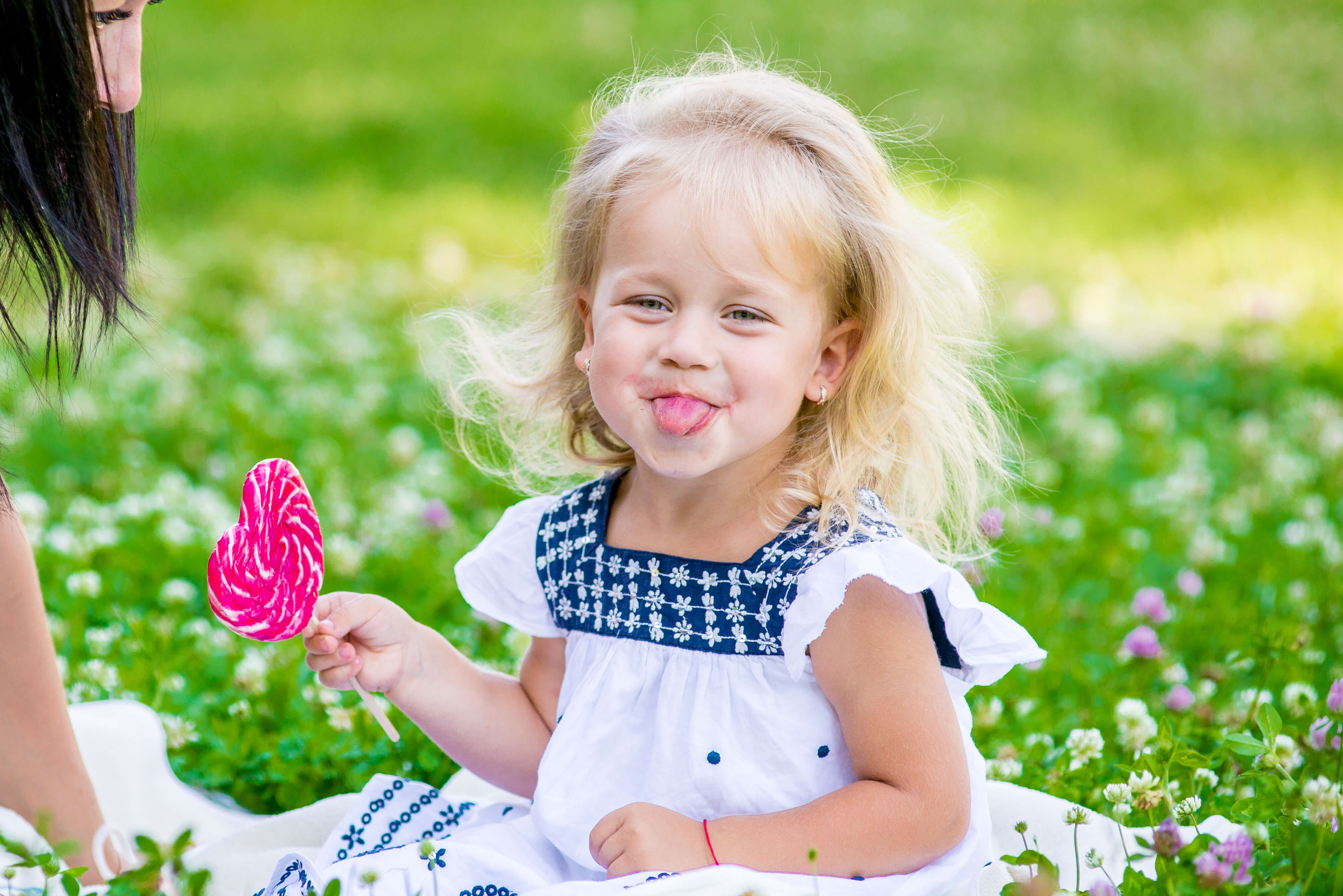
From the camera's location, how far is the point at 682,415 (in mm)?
1986

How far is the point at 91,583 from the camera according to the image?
344 cm

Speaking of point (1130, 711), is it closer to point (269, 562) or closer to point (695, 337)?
point (695, 337)

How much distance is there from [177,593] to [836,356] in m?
2.02

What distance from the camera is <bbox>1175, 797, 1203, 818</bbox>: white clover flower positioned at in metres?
2.04

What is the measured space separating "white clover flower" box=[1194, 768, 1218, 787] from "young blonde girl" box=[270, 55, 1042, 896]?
46 centimetres

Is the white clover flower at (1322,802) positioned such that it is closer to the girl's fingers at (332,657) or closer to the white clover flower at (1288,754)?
the white clover flower at (1288,754)

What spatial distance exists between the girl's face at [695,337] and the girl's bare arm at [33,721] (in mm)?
1085

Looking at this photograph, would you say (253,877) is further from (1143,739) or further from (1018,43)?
(1018,43)

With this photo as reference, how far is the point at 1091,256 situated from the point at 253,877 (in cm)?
694

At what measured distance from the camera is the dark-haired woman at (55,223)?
2031 millimetres

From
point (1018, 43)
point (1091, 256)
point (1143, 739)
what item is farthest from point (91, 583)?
point (1018, 43)

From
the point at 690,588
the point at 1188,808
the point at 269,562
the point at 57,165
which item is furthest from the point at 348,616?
the point at 1188,808

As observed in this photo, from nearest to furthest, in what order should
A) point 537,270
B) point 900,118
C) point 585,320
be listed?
point 585,320 → point 537,270 → point 900,118

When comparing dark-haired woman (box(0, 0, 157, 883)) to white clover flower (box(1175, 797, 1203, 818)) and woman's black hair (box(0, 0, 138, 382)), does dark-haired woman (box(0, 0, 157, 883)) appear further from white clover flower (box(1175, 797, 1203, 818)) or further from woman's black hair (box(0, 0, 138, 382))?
white clover flower (box(1175, 797, 1203, 818))
